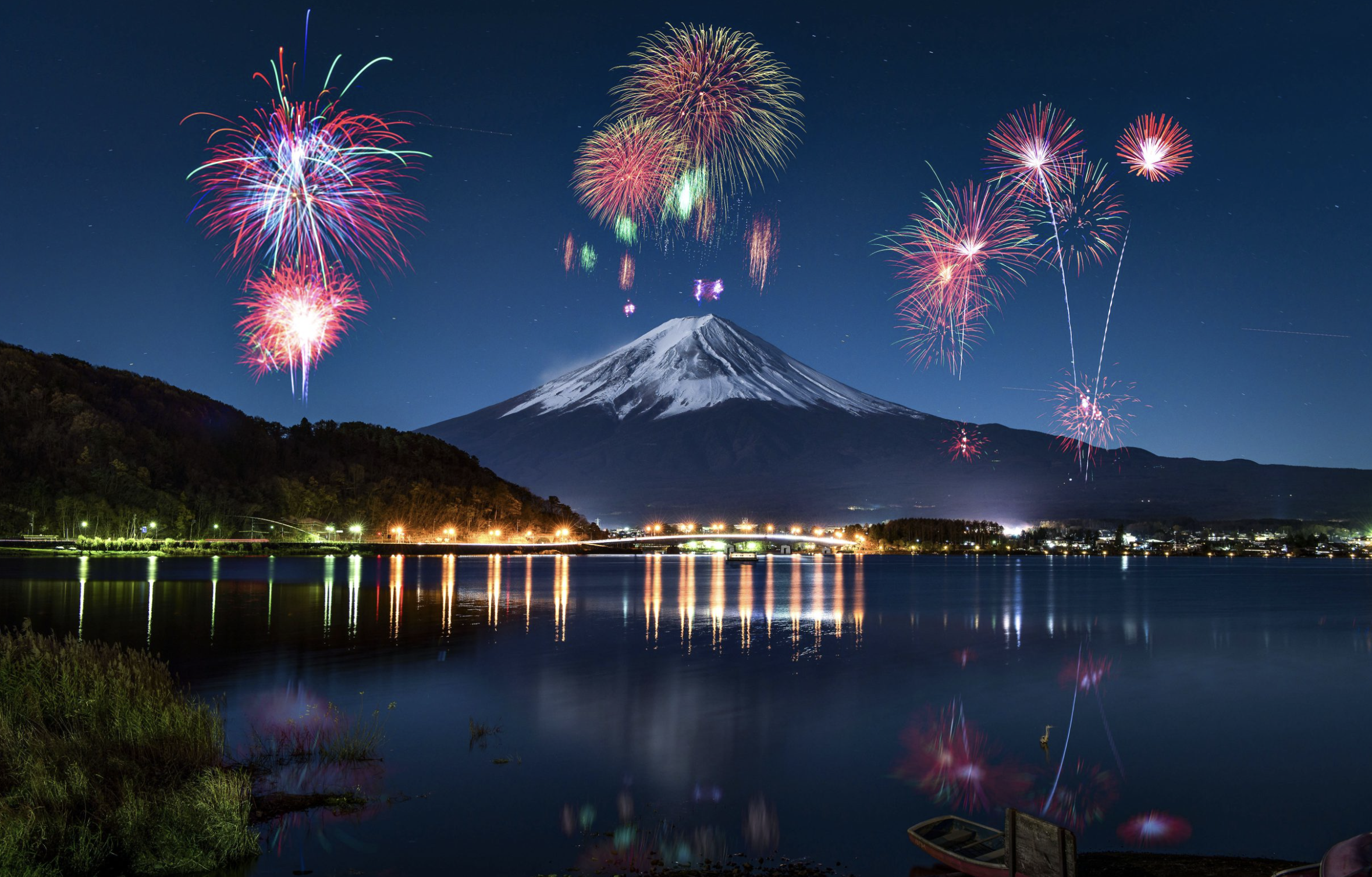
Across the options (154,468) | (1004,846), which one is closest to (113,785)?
(1004,846)

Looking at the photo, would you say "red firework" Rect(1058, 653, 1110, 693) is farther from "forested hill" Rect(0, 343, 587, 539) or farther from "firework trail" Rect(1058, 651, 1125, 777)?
"forested hill" Rect(0, 343, 587, 539)

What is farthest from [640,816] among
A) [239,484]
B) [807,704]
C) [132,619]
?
[239,484]

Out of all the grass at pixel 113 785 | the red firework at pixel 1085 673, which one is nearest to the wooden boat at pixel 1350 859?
the grass at pixel 113 785

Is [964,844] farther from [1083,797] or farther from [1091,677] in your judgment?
[1091,677]

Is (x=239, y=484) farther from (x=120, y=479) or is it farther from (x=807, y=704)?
(x=807, y=704)

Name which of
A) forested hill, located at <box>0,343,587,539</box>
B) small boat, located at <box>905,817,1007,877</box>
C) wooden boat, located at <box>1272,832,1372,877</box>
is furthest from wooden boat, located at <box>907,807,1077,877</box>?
forested hill, located at <box>0,343,587,539</box>

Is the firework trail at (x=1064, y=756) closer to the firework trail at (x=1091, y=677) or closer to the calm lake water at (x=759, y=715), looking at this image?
the calm lake water at (x=759, y=715)

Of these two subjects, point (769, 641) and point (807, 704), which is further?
point (769, 641)
